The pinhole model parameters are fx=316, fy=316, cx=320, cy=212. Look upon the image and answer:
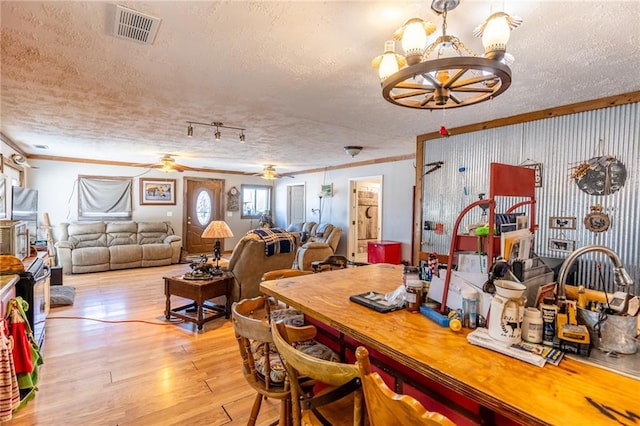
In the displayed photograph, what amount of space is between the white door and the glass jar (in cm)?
778

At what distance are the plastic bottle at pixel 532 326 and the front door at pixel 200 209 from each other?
8387 millimetres

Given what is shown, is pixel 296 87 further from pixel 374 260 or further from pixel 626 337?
pixel 374 260

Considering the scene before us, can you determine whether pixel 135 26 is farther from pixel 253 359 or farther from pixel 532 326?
pixel 532 326

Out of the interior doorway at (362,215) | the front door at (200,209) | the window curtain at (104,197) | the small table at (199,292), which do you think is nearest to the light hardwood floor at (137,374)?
the small table at (199,292)

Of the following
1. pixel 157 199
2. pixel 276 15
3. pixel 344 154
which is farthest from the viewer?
pixel 157 199

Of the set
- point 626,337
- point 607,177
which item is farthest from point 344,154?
point 626,337

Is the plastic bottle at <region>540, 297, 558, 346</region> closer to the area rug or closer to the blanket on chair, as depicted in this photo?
the blanket on chair

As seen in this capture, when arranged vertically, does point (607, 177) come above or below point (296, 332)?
above

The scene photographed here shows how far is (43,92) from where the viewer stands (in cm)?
283

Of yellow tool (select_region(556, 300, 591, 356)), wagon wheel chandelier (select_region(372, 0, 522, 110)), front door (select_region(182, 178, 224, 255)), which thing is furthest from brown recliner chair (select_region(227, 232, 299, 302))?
front door (select_region(182, 178, 224, 255))

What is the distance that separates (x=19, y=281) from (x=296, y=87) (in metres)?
2.76

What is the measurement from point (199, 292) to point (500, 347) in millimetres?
3198

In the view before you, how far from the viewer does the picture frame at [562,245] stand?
3.03 m

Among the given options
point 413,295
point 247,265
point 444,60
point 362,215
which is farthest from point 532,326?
point 362,215
